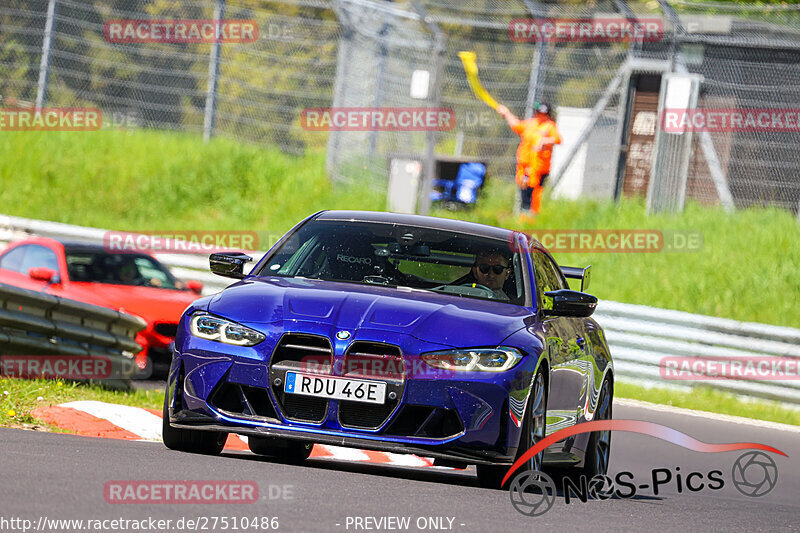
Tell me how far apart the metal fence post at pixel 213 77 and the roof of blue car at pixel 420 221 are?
48.6ft

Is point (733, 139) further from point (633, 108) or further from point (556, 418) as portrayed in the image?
point (556, 418)

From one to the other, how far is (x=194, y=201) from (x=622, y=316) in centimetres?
1032

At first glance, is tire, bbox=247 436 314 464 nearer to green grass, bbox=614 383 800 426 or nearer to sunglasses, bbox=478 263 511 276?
sunglasses, bbox=478 263 511 276

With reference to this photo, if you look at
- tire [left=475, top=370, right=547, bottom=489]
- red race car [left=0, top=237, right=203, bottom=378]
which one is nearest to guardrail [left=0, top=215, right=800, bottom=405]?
red race car [left=0, top=237, right=203, bottom=378]

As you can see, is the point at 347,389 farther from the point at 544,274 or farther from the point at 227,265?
the point at 544,274

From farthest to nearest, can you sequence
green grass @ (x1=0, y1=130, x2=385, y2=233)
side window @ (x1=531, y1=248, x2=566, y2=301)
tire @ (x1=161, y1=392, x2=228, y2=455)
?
green grass @ (x1=0, y1=130, x2=385, y2=233)
side window @ (x1=531, y1=248, x2=566, y2=301)
tire @ (x1=161, y1=392, x2=228, y2=455)

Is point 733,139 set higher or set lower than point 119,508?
higher

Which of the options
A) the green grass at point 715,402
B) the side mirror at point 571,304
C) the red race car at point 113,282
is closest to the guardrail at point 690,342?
the green grass at point 715,402

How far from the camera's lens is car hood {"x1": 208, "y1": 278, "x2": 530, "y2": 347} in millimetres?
6965

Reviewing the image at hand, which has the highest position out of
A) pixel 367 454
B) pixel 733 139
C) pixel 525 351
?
pixel 733 139

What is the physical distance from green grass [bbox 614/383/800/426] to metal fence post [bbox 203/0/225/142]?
32.0 ft

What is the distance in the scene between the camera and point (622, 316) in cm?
1681

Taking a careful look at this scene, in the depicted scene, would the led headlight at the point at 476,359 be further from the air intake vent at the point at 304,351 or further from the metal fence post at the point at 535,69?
the metal fence post at the point at 535,69

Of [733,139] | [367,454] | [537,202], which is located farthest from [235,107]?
[367,454]
